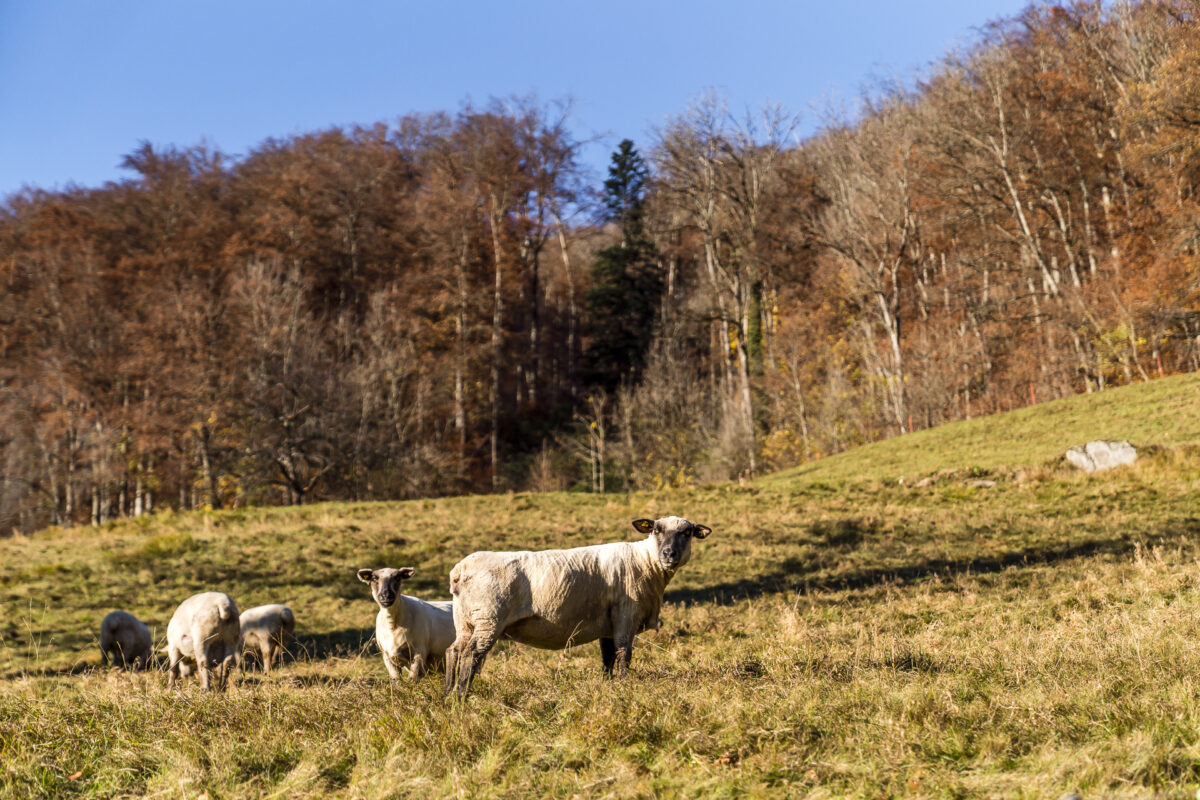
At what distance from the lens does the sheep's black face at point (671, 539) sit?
26.2 feet

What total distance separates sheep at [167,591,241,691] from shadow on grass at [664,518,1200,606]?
7.77m

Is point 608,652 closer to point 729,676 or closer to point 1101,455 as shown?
point 729,676

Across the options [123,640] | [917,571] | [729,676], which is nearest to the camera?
[729,676]

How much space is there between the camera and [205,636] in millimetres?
10789

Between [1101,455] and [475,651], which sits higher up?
[1101,455]

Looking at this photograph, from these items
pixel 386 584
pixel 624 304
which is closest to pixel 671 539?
pixel 386 584

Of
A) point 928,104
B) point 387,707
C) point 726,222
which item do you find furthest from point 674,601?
point 928,104

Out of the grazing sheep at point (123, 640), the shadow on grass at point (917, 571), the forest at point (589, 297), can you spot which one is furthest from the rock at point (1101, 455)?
the grazing sheep at point (123, 640)

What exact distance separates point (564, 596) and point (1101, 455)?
2343 cm

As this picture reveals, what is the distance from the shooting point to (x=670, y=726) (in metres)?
5.57

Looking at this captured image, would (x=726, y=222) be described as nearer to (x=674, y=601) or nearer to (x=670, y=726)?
(x=674, y=601)

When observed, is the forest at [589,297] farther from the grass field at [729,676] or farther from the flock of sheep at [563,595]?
the flock of sheep at [563,595]

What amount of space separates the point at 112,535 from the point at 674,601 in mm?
20295

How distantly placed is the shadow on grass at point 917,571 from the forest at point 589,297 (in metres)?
25.8
